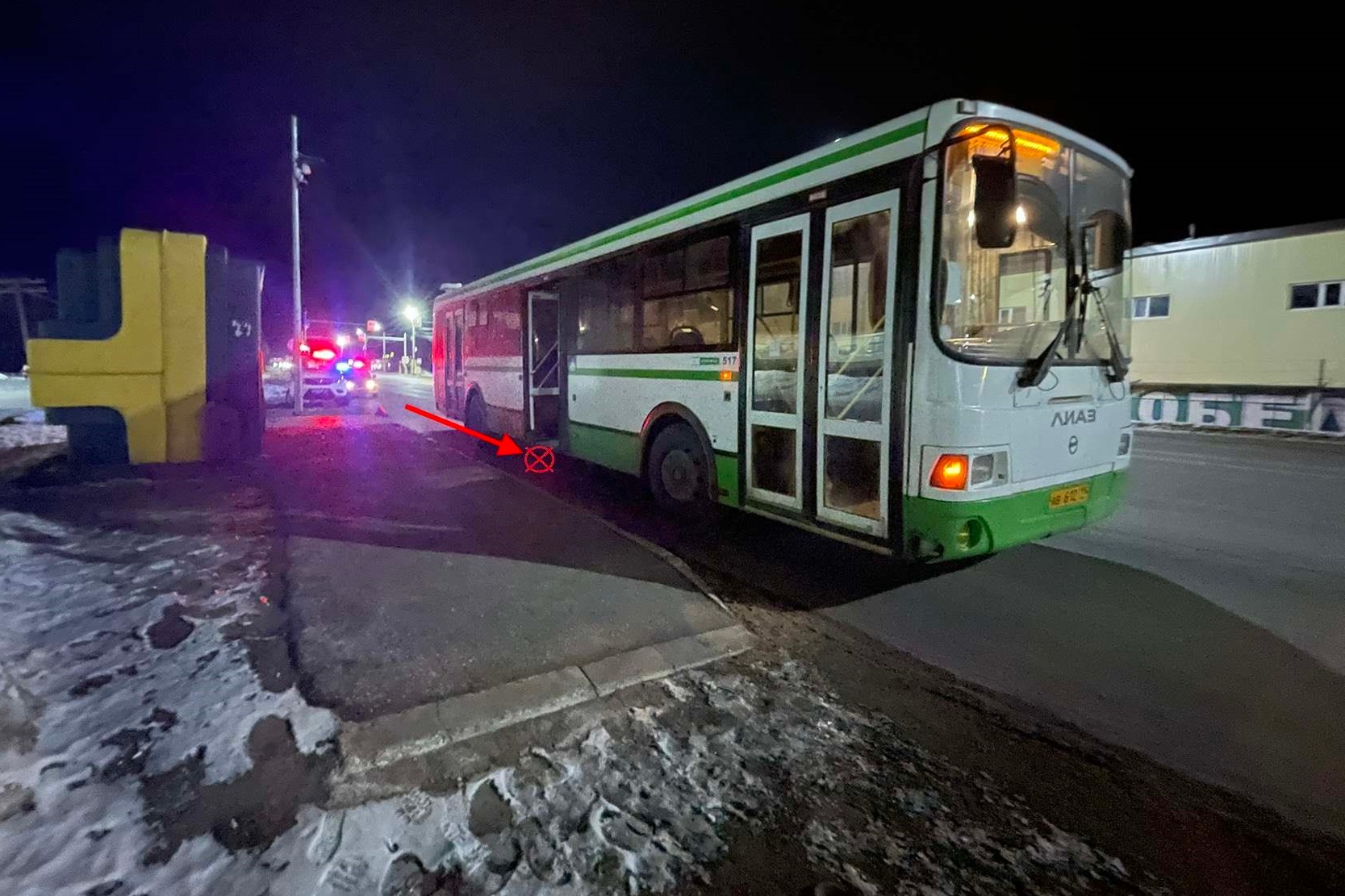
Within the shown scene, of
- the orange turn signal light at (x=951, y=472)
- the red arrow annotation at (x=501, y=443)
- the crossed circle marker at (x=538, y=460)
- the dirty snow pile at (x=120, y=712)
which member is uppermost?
the orange turn signal light at (x=951, y=472)

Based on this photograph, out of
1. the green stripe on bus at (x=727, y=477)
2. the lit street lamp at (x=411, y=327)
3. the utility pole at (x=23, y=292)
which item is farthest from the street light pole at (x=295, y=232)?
the utility pole at (x=23, y=292)

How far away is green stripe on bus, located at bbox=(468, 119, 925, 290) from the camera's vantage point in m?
4.78

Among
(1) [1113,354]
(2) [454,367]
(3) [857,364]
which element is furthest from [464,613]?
(2) [454,367]

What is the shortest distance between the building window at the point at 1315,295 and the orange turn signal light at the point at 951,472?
68.0 feet

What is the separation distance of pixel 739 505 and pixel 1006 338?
263 centimetres

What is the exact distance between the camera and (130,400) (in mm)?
9234

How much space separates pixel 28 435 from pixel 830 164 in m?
14.3

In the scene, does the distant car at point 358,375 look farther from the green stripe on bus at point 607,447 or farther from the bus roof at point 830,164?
the bus roof at point 830,164

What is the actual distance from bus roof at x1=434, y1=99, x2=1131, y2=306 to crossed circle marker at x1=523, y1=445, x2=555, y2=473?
4.16 meters

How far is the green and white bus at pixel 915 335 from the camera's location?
4.51 meters

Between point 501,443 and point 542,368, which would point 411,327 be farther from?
point 542,368

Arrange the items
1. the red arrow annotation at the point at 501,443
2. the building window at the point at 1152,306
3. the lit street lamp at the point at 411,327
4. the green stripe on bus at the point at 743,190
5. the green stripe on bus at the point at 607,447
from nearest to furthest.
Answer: the green stripe on bus at the point at 743,190 < the green stripe on bus at the point at 607,447 < the red arrow annotation at the point at 501,443 < the building window at the point at 1152,306 < the lit street lamp at the point at 411,327

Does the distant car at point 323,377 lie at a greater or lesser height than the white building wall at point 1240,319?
lesser

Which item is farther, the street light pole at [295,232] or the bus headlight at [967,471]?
the street light pole at [295,232]
